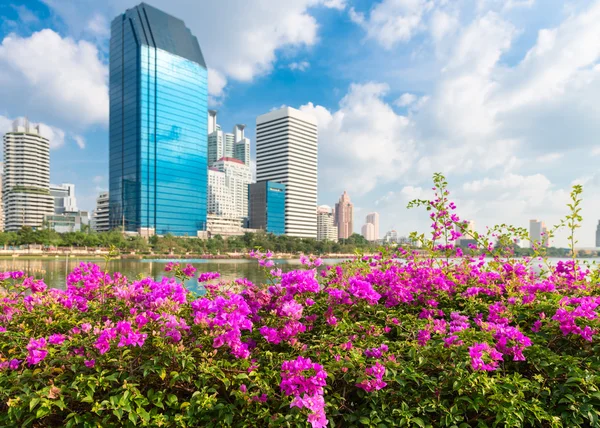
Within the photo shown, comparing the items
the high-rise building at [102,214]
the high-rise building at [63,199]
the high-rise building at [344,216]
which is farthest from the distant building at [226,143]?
the high-rise building at [102,214]

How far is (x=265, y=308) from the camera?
2.72 meters

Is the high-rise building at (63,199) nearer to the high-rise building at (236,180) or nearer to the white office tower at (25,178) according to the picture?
the white office tower at (25,178)

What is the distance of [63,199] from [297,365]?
536 ft

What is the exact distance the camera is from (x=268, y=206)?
10369 cm

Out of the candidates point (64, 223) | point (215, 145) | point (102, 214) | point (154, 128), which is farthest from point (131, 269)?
point (215, 145)

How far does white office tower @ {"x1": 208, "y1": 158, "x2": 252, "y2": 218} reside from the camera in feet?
397

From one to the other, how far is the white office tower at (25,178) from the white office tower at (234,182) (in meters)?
45.4

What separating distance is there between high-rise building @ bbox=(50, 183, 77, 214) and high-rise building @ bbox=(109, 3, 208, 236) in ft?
234

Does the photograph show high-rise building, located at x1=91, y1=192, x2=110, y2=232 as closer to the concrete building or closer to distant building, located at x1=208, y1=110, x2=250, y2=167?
the concrete building

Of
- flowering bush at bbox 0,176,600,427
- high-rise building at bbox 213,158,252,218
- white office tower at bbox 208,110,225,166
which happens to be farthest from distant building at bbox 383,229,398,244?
white office tower at bbox 208,110,225,166

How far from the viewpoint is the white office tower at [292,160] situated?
108750 millimetres

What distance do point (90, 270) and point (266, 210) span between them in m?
99.9

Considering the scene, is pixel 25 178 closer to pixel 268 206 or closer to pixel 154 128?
pixel 154 128

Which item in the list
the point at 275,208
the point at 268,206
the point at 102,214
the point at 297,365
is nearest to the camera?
the point at 297,365
